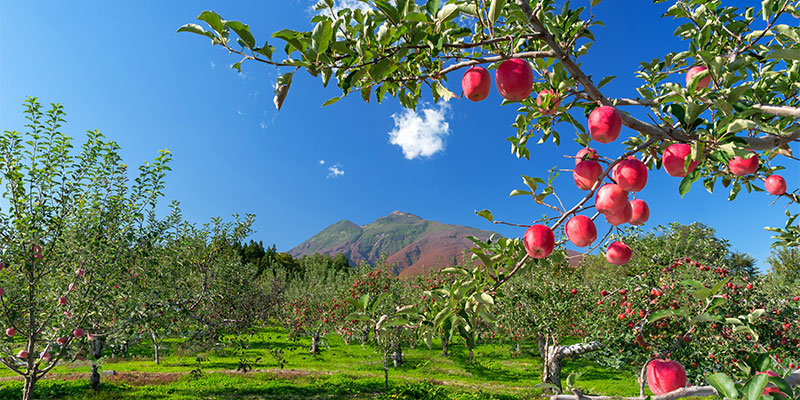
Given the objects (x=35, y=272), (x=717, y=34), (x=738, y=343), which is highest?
(x=717, y=34)

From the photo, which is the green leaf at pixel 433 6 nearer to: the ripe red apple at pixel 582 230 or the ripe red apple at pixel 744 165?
the ripe red apple at pixel 582 230

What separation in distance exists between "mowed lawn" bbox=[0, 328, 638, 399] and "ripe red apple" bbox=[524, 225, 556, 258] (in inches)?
411

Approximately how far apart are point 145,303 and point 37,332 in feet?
5.71

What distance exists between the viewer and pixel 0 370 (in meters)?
14.9

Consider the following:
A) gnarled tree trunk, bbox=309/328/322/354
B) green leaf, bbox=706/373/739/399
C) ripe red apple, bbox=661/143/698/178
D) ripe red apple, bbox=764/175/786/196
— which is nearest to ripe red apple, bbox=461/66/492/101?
ripe red apple, bbox=661/143/698/178

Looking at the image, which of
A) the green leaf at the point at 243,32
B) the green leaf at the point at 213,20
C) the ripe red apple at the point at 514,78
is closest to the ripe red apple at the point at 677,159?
the ripe red apple at the point at 514,78

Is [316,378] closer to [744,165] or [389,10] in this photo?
[744,165]

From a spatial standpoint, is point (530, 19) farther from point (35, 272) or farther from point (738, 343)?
point (35, 272)

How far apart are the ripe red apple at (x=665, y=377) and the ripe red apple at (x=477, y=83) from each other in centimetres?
183

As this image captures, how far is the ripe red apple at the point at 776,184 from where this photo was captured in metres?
2.72

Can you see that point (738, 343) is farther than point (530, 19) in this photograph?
Yes

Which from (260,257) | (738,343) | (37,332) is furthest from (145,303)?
(260,257)

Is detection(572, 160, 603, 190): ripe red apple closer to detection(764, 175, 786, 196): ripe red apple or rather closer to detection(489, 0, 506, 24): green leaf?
detection(489, 0, 506, 24): green leaf

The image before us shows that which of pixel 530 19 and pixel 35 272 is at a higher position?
pixel 530 19
